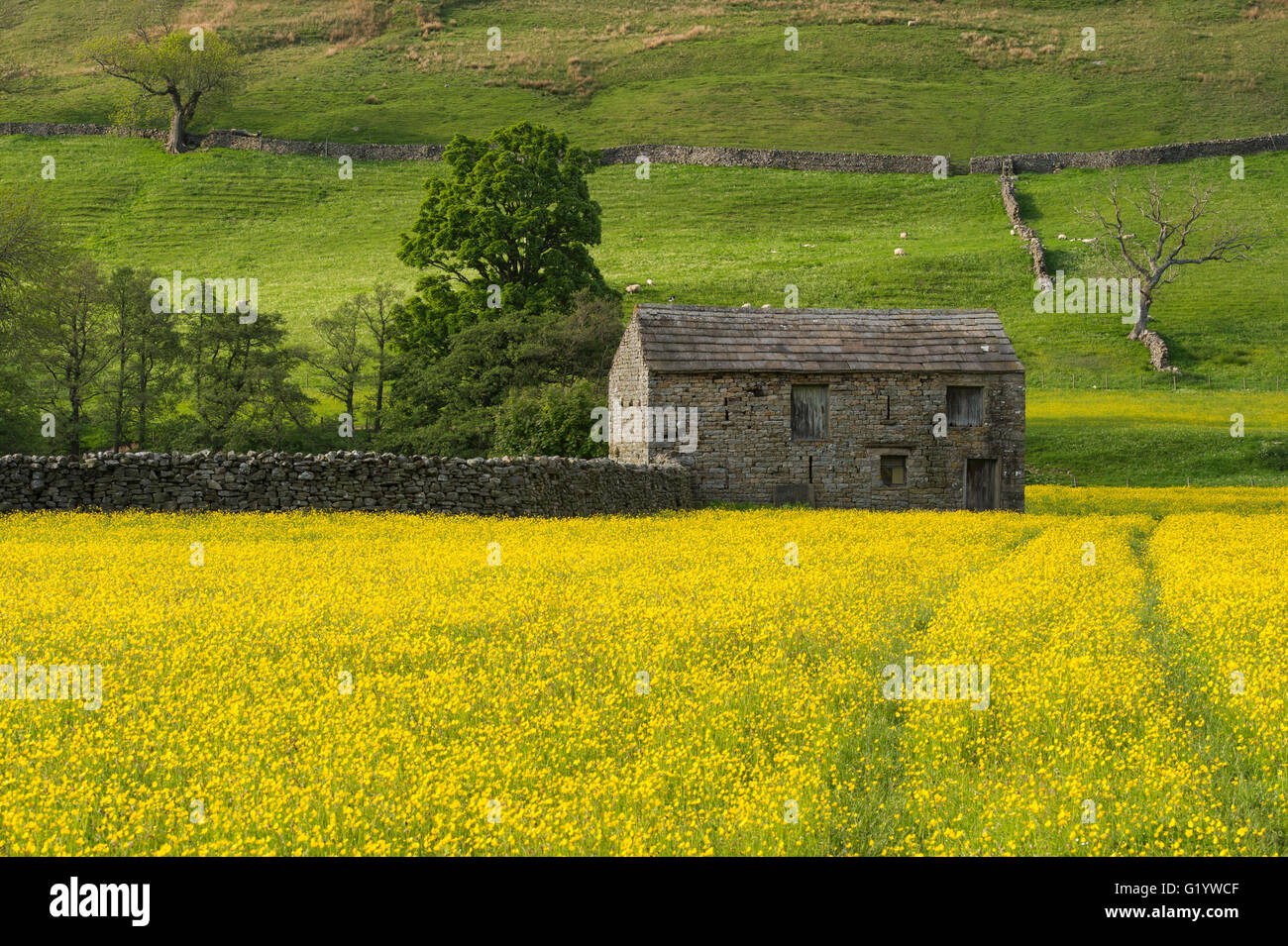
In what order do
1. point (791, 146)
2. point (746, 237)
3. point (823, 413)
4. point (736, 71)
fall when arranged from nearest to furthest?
point (823, 413), point (746, 237), point (791, 146), point (736, 71)

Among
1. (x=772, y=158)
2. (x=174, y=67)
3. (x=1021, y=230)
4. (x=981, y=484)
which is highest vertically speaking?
(x=174, y=67)

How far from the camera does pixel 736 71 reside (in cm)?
10975

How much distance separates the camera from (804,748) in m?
7.09

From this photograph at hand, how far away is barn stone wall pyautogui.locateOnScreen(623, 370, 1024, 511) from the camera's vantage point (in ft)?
110

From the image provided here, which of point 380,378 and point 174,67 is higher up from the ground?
point 174,67

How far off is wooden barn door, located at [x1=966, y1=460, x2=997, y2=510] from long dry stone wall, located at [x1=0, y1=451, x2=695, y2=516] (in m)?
14.5

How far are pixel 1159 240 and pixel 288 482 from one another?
177 feet

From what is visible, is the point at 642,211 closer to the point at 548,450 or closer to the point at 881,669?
the point at 548,450

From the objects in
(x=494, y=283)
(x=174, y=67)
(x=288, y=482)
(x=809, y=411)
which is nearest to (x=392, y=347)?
(x=494, y=283)

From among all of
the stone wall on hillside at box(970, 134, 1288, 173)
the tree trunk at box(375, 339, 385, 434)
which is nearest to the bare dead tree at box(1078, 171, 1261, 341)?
the stone wall on hillside at box(970, 134, 1288, 173)

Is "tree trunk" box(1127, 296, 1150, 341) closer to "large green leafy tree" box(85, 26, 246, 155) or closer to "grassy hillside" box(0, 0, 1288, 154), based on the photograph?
"grassy hillside" box(0, 0, 1288, 154)

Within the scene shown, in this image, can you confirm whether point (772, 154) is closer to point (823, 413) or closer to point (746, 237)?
point (746, 237)

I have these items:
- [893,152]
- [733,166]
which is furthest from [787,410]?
[893,152]

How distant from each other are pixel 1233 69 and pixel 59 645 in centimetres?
11973
